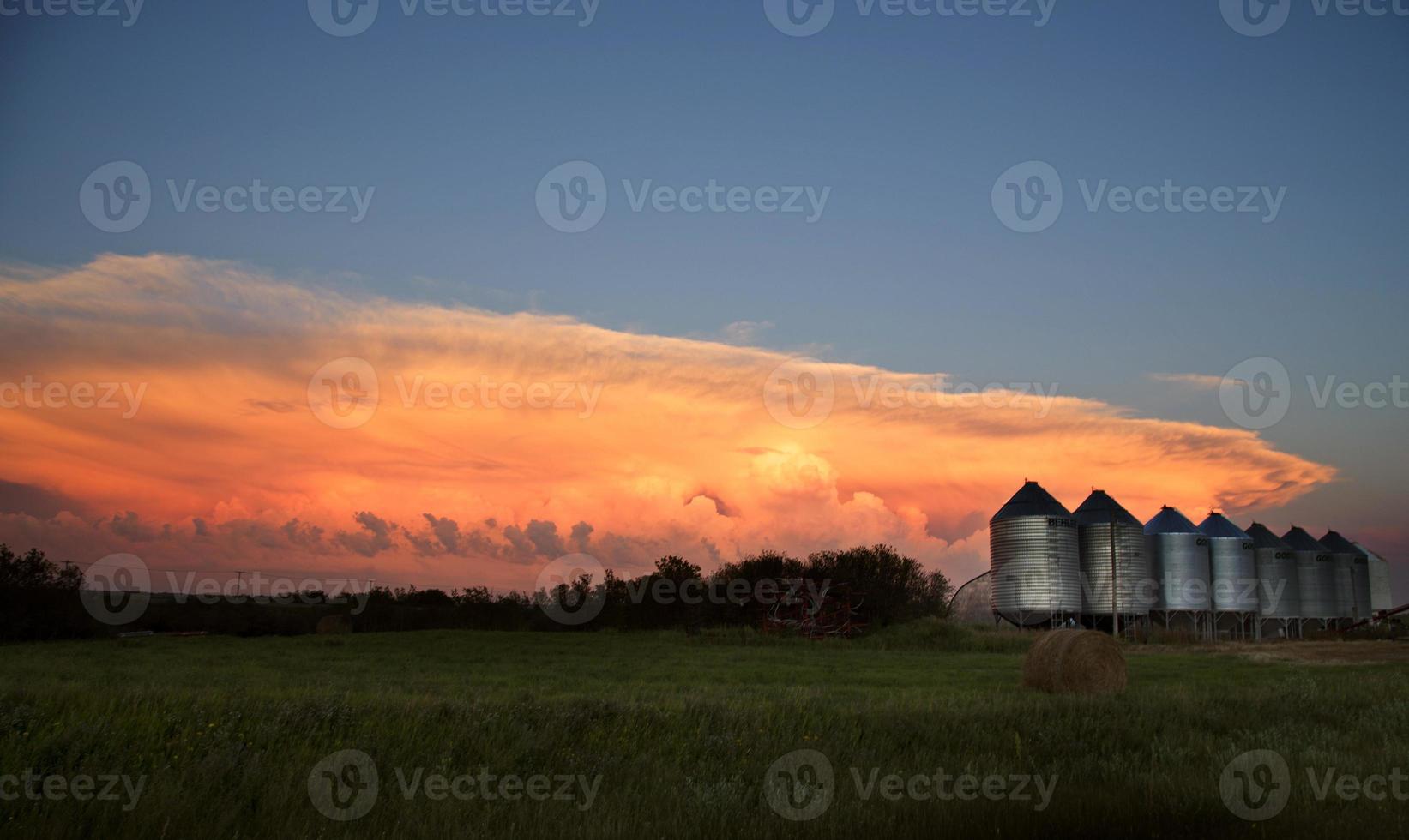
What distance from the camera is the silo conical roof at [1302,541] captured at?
83.2m

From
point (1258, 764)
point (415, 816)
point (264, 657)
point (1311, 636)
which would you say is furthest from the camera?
point (1311, 636)

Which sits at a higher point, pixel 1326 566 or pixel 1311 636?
pixel 1326 566

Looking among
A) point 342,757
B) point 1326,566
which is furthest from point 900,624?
point 342,757

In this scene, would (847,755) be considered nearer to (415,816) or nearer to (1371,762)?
(415,816)

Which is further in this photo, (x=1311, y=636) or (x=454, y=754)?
(x=1311, y=636)

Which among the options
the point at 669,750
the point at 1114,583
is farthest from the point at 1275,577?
the point at 669,750

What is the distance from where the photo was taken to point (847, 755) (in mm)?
14148

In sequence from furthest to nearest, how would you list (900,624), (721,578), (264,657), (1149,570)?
1. (721,578)
2. (1149,570)
3. (900,624)
4. (264,657)

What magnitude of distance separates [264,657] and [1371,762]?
1259 inches

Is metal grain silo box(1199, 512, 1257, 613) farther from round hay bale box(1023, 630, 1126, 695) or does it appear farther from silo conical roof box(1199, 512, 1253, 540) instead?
round hay bale box(1023, 630, 1126, 695)

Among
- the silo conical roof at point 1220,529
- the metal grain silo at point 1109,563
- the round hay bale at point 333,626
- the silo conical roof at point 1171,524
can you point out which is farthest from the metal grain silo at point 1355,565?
the round hay bale at point 333,626

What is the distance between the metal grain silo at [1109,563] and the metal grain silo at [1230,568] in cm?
708

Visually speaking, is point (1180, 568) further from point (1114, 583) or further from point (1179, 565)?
point (1114, 583)

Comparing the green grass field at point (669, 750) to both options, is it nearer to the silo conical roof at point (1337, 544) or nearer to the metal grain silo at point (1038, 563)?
the metal grain silo at point (1038, 563)
